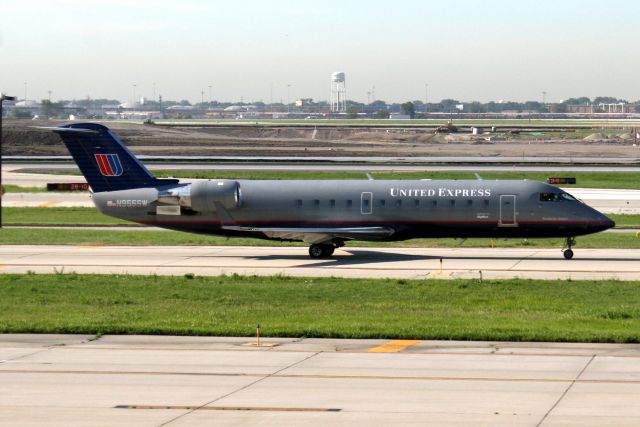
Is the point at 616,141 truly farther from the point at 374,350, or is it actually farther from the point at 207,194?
the point at 374,350

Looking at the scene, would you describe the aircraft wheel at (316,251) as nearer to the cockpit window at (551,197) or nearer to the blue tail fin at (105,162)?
the blue tail fin at (105,162)

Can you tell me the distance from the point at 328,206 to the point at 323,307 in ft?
44.2

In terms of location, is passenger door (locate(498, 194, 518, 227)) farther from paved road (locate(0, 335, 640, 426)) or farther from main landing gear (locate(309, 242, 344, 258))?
paved road (locate(0, 335, 640, 426))

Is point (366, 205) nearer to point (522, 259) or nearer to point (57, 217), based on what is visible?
point (522, 259)

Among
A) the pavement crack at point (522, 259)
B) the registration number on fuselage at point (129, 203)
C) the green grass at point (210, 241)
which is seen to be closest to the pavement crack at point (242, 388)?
the pavement crack at point (522, 259)

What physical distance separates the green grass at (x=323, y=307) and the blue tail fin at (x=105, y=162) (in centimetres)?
861

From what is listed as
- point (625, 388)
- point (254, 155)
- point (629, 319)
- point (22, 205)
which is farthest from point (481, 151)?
point (625, 388)

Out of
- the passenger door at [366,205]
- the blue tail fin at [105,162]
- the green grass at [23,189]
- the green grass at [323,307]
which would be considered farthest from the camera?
the green grass at [23,189]

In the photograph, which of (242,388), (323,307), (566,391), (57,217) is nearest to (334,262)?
(323,307)

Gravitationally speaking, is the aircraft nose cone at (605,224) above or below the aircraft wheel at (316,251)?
above

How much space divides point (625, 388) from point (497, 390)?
93.9 inches

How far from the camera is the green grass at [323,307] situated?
87.6ft

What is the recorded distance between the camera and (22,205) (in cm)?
6812

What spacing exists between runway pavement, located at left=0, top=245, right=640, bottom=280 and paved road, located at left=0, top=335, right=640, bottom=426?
1424 centimetres
